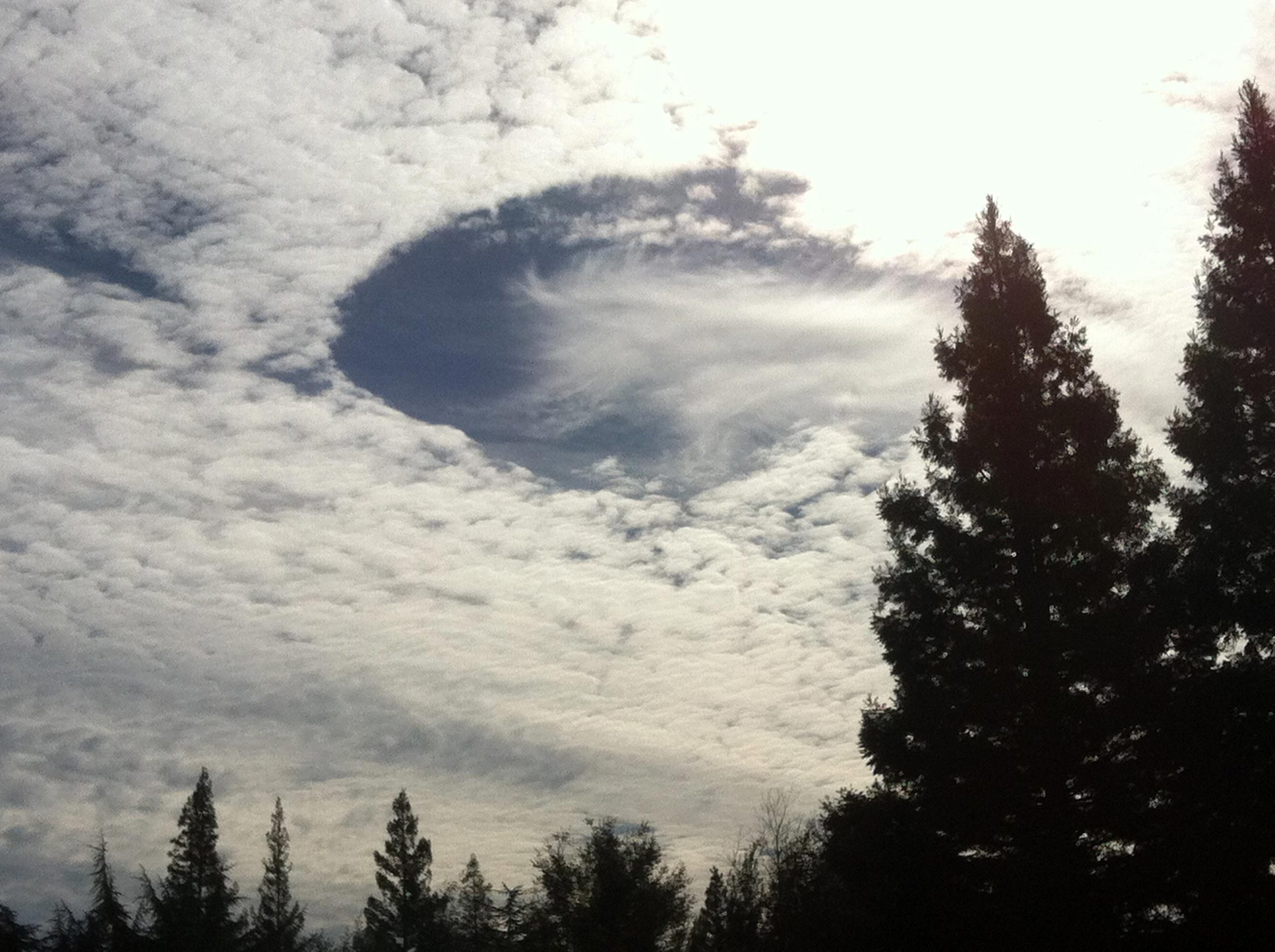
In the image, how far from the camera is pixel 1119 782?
67.1ft

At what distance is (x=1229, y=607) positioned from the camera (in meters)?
19.5

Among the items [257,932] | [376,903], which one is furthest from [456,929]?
[257,932]

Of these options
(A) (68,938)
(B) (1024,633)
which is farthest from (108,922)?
(B) (1024,633)

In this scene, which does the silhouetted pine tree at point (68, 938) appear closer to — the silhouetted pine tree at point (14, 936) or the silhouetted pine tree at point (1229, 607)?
the silhouetted pine tree at point (14, 936)

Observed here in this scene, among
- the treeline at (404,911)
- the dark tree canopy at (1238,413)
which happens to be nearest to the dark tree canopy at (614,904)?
the treeline at (404,911)

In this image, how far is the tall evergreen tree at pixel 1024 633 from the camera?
20.6 metres

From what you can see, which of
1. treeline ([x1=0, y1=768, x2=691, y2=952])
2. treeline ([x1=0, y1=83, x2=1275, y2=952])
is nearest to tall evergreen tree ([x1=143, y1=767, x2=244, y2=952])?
treeline ([x1=0, y1=768, x2=691, y2=952])

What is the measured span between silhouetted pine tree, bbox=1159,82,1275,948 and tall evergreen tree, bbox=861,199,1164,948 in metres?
0.95

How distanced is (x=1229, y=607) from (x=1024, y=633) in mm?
3464

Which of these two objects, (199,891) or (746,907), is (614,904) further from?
(199,891)

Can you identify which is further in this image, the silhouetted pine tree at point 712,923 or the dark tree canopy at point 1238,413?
the silhouetted pine tree at point 712,923

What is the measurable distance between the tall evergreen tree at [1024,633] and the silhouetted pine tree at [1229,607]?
3.11ft

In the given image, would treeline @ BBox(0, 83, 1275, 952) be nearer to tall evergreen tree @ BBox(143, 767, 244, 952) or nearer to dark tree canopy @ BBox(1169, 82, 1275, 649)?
dark tree canopy @ BBox(1169, 82, 1275, 649)

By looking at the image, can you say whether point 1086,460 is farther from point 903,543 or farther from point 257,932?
point 257,932
